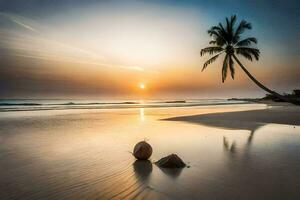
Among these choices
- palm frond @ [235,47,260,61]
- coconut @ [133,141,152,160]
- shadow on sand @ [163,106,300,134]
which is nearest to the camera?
coconut @ [133,141,152,160]

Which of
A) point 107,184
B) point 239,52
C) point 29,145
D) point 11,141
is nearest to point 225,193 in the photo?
point 107,184

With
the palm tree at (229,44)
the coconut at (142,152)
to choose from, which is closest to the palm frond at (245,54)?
the palm tree at (229,44)

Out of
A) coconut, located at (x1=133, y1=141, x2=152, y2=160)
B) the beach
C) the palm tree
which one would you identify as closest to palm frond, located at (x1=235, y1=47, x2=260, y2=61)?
the palm tree

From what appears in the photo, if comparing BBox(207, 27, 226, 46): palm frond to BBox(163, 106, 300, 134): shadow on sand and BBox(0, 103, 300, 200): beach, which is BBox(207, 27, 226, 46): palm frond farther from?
BBox(0, 103, 300, 200): beach

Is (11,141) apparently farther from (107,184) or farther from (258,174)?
(258,174)

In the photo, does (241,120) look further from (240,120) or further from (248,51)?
(248,51)

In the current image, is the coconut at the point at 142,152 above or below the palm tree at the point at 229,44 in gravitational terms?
below

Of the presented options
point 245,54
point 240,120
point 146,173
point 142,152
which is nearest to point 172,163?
point 146,173

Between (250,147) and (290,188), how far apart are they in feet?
11.9

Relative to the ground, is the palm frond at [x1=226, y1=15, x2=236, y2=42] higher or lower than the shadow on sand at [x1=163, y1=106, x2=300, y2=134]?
higher

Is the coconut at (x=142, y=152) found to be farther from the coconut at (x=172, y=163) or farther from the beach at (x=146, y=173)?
A: the coconut at (x=172, y=163)

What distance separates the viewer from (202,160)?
5840 millimetres

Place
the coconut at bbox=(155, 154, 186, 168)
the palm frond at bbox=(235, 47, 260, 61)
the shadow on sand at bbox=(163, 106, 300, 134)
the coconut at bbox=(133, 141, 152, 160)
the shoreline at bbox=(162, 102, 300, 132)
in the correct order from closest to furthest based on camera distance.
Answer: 1. the coconut at bbox=(155, 154, 186, 168)
2. the coconut at bbox=(133, 141, 152, 160)
3. the shadow on sand at bbox=(163, 106, 300, 134)
4. the shoreline at bbox=(162, 102, 300, 132)
5. the palm frond at bbox=(235, 47, 260, 61)

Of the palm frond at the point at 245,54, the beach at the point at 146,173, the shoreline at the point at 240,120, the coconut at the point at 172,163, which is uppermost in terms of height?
the palm frond at the point at 245,54
